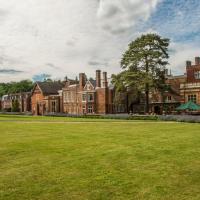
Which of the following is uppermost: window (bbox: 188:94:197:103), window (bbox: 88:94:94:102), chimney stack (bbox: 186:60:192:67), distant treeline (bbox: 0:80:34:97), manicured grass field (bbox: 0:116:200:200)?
distant treeline (bbox: 0:80:34:97)

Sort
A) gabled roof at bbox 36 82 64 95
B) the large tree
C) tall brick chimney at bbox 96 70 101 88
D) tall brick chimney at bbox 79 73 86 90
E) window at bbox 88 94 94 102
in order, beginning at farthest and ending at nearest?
1. gabled roof at bbox 36 82 64 95
2. tall brick chimney at bbox 79 73 86 90
3. window at bbox 88 94 94 102
4. tall brick chimney at bbox 96 70 101 88
5. the large tree

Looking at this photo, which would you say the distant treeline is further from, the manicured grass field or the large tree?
the manicured grass field

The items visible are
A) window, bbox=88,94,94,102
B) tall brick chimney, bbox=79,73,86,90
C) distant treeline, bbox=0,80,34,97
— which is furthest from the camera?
distant treeline, bbox=0,80,34,97

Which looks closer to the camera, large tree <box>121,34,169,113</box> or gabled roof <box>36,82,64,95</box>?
large tree <box>121,34,169,113</box>

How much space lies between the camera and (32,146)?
17500 millimetres

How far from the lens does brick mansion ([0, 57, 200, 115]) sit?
204 feet

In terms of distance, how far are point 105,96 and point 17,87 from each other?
97.8 metres

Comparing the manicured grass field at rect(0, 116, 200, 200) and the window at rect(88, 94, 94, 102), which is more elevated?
the window at rect(88, 94, 94, 102)

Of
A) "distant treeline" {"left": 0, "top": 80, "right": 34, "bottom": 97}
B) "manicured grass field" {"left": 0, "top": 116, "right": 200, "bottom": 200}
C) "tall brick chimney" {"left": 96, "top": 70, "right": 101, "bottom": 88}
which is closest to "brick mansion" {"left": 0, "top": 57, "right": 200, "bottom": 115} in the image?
"tall brick chimney" {"left": 96, "top": 70, "right": 101, "bottom": 88}

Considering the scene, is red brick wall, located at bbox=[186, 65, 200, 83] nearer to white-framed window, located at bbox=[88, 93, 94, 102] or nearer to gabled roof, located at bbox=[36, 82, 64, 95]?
white-framed window, located at bbox=[88, 93, 94, 102]

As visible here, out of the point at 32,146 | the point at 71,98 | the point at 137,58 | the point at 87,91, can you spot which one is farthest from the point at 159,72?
the point at 32,146

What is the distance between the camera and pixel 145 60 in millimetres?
56375

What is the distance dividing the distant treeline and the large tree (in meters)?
109

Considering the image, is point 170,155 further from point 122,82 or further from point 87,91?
point 87,91
